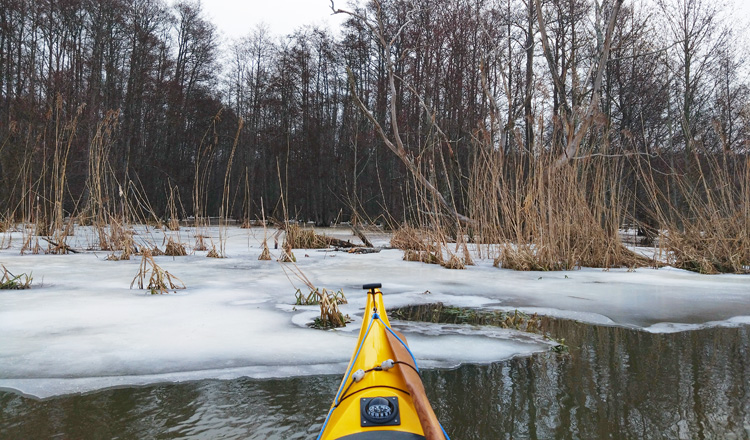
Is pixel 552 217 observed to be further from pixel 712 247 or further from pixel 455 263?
pixel 712 247

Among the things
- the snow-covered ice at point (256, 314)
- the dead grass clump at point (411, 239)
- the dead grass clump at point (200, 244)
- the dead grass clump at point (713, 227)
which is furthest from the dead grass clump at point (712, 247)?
the dead grass clump at point (200, 244)

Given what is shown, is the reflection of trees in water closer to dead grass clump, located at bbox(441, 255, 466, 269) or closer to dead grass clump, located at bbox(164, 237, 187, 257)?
dead grass clump, located at bbox(441, 255, 466, 269)

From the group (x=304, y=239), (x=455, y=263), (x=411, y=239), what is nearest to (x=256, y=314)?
(x=455, y=263)

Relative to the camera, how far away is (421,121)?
1160cm

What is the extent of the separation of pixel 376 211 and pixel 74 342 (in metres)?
14.8

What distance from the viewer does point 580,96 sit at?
509 cm

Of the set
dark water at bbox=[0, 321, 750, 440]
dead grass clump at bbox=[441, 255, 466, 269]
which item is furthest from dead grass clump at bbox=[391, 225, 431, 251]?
dark water at bbox=[0, 321, 750, 440]

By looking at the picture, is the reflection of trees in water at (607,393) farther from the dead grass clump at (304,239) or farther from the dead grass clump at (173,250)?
the dead grass clump at (304,239)

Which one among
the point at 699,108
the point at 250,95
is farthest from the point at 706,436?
the point at 250,95

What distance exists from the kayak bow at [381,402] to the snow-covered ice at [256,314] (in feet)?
1.47

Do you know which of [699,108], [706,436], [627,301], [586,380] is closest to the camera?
[706,436]

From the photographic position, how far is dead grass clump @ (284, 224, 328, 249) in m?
6.04

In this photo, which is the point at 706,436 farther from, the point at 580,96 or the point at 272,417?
the point at 580,96

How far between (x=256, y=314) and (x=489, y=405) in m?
1.33
